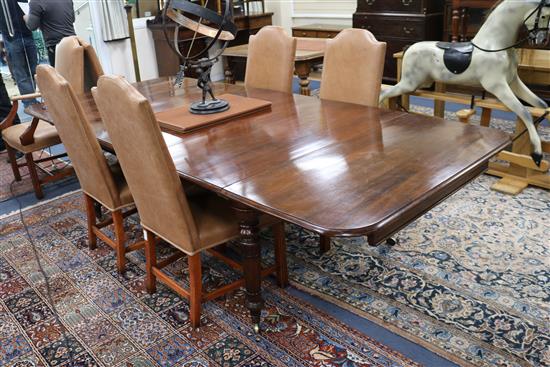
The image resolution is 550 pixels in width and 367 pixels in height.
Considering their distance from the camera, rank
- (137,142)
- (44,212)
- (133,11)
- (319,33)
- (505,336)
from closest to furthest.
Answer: (137,142)
(505,336)
(44,212)
(133,11)
(319,33)

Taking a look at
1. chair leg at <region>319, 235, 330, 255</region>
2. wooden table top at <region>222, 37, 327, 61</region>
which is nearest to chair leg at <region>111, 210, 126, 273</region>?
chair leg at <region>319, 235, 330, 255</region>

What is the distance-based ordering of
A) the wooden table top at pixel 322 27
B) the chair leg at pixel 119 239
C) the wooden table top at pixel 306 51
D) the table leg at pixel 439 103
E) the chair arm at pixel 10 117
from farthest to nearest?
the wooden table top at pixel 322 27 → the wooden table top at pixel 306 51 → the table leg at pixel 439 103 → the chair arm at pixel 10 117 → the chair leg at pixel 119 239

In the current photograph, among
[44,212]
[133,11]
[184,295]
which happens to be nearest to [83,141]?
[184,295]

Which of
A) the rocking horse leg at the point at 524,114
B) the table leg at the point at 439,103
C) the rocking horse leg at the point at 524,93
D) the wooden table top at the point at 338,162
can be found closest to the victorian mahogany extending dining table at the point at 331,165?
the wooden table top at the point at 338,162

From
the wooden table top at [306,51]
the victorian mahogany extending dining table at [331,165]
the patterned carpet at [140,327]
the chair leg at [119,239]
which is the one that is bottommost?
the patterned carpet at [140,327]

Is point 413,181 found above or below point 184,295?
above

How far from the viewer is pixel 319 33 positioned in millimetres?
6086

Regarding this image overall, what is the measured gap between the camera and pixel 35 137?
3.38m

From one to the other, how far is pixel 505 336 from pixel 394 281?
0.52 meters

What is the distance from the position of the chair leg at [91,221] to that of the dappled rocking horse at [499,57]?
2.24 meters

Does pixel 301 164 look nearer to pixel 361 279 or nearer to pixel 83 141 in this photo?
pixel 361 279

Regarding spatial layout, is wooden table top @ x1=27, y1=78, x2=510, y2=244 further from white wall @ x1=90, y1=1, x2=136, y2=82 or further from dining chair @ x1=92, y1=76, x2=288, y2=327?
white wall @ x1=90, y1=1, x2=136, y2=82

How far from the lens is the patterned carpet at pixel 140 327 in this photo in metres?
1.92

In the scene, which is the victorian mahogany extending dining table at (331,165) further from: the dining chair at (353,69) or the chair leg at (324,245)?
the chair leg at (324,245)
